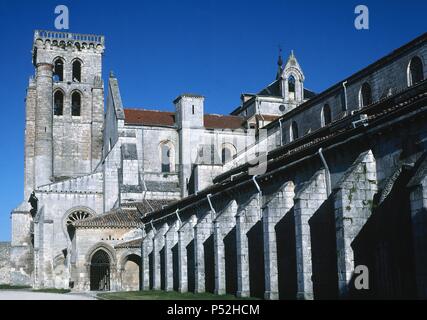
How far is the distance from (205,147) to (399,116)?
37.3m

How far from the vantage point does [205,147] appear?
186 feet

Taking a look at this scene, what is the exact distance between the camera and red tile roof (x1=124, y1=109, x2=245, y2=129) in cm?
5772

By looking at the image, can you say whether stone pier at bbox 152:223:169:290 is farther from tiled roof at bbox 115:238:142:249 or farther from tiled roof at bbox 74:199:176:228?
tiled roof at bbox 74:199:176:228

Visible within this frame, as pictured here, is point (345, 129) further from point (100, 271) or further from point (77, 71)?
point (77, 71)

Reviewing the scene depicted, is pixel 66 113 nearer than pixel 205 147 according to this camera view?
No

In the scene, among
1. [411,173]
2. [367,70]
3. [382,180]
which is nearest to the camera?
[411,173]

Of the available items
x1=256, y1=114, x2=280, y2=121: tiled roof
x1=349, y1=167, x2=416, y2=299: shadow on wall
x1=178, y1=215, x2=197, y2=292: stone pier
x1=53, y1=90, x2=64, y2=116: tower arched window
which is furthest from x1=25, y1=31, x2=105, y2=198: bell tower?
x1=349, y1=167, x2=416, y2=299: shadow on wall

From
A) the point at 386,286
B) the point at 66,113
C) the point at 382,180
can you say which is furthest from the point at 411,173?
the point at 66,113

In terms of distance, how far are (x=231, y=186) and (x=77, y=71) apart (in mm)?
43067

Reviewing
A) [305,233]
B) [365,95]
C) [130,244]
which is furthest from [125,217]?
[305,233]

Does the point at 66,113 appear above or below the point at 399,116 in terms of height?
above

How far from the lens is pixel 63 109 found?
67.7 meters

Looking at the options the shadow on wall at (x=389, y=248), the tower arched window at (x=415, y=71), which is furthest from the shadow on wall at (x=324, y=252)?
the tower arched window at (x=415, y=71)

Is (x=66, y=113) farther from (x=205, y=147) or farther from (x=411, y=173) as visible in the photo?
(x=411, y=173)
